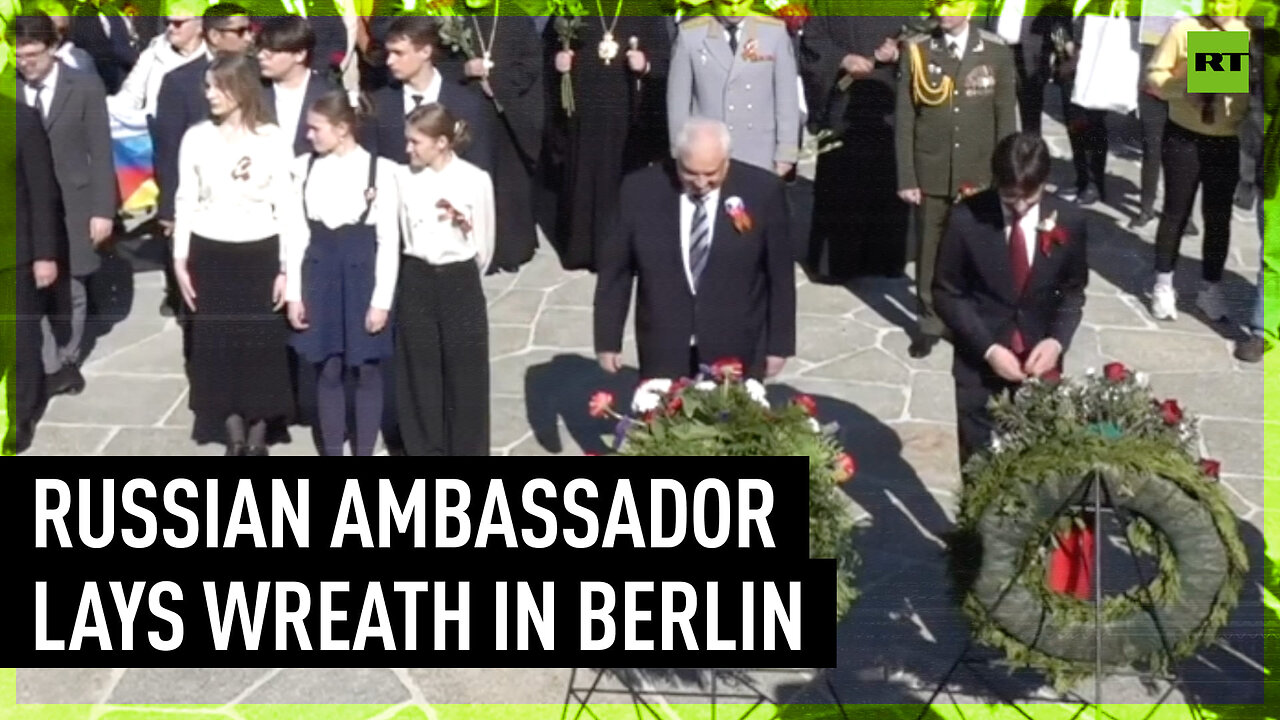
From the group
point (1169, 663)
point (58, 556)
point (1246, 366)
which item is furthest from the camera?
point (1246, 366)

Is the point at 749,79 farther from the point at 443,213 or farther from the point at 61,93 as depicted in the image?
the point at 61,93

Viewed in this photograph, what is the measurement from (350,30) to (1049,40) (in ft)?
7.70

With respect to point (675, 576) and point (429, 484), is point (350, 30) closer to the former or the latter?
point (429, 484)

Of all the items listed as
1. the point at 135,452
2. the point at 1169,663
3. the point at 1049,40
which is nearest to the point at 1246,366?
the point at 1049,40

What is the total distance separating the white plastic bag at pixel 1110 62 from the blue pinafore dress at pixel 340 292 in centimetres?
260

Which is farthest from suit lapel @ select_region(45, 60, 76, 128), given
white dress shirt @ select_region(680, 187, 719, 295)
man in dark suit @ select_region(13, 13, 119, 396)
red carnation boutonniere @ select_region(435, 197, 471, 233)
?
white dress shirt @ select_region(680, 187, 719, 295)

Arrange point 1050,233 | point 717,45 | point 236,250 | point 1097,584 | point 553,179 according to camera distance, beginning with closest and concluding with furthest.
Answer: point 1097,584 → point 1050,233 → point 236,250 → point 717,45 → point 553,179

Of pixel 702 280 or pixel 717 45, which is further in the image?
pixel 717 45

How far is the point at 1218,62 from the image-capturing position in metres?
5.92

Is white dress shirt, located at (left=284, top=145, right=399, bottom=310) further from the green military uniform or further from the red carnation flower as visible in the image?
the green military uniform

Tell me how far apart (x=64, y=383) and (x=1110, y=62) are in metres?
3.32

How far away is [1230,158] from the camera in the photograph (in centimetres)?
602

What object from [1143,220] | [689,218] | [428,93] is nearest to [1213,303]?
[1143,220]

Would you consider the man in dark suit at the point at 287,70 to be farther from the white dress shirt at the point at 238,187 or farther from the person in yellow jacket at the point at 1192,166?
the person in yellow jacket at the point at 1192,166
